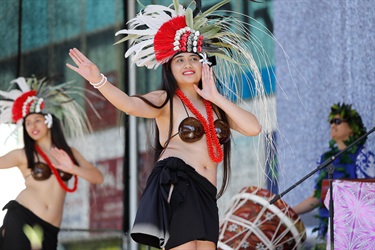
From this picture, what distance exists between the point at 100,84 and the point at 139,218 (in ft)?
1.95

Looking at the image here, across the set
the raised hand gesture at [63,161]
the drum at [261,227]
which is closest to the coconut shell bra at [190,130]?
the drum at [261,227]

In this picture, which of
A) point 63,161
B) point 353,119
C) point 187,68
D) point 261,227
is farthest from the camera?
point 63,161

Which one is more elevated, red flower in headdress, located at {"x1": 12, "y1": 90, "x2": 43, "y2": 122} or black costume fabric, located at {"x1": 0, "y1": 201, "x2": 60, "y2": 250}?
red flower in headdress, located at {"x1": 12, "y1": 90, "x2": 43, "y2": 122}

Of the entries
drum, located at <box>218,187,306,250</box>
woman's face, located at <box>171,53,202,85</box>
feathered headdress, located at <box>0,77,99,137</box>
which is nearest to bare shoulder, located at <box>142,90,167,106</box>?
woman's face, located at <box>171,53,202,85</box>

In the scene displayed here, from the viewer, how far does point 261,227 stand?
4859mm

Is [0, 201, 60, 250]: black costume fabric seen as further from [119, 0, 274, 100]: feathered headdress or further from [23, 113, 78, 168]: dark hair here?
[119, 0, 274, 100]: feathered headdress

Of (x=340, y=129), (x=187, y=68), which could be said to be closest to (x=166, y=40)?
(x=187, y=68)

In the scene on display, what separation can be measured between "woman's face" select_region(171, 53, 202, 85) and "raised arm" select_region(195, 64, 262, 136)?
0.19 feet

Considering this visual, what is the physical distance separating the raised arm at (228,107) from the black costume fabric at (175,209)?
31cm

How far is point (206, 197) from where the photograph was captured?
3.89 meters

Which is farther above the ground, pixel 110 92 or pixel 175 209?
pixel 110 92

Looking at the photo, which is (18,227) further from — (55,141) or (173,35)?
(173,35)

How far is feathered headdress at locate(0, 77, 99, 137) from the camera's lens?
6.05 metres

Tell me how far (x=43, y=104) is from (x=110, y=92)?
2.44 metres
